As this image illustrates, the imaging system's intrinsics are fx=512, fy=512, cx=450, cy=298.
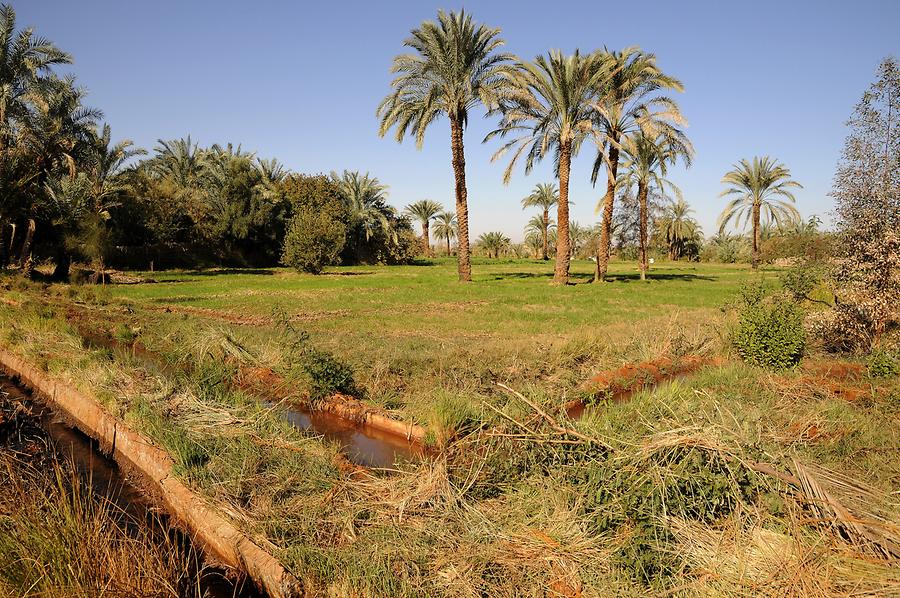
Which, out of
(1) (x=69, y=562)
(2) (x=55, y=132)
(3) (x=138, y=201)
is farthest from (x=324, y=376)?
(3) (x=138, y=201)

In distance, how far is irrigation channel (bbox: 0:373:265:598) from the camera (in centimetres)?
354

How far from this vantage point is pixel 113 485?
16.1ft

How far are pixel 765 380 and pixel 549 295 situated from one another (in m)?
12.5

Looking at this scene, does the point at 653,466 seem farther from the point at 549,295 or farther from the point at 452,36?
the point at 452,36

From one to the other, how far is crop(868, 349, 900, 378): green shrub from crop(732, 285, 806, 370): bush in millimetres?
1010

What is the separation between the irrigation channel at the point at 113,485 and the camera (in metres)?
3.54

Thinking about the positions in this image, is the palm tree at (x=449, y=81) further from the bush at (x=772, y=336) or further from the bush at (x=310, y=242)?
the bush at (x=772, y=336)

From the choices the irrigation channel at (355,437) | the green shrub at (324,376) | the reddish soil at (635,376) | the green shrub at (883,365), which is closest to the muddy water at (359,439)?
the irrigation channel at (355,437)

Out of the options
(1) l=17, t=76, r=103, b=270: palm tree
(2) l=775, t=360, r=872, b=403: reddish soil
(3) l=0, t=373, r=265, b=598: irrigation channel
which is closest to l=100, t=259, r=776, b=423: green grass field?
(2) l=775, t=360, r=872, b=403: reddish soil

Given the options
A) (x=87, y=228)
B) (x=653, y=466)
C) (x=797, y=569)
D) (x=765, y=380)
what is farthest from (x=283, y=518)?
(x=87, y=228)

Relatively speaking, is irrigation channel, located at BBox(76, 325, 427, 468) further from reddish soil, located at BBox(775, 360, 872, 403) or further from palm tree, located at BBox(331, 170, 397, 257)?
palm tree, located at BBox(331, 170, 397, 257)

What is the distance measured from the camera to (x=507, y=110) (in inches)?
987

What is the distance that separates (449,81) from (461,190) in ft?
16.7

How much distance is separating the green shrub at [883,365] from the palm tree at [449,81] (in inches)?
745
